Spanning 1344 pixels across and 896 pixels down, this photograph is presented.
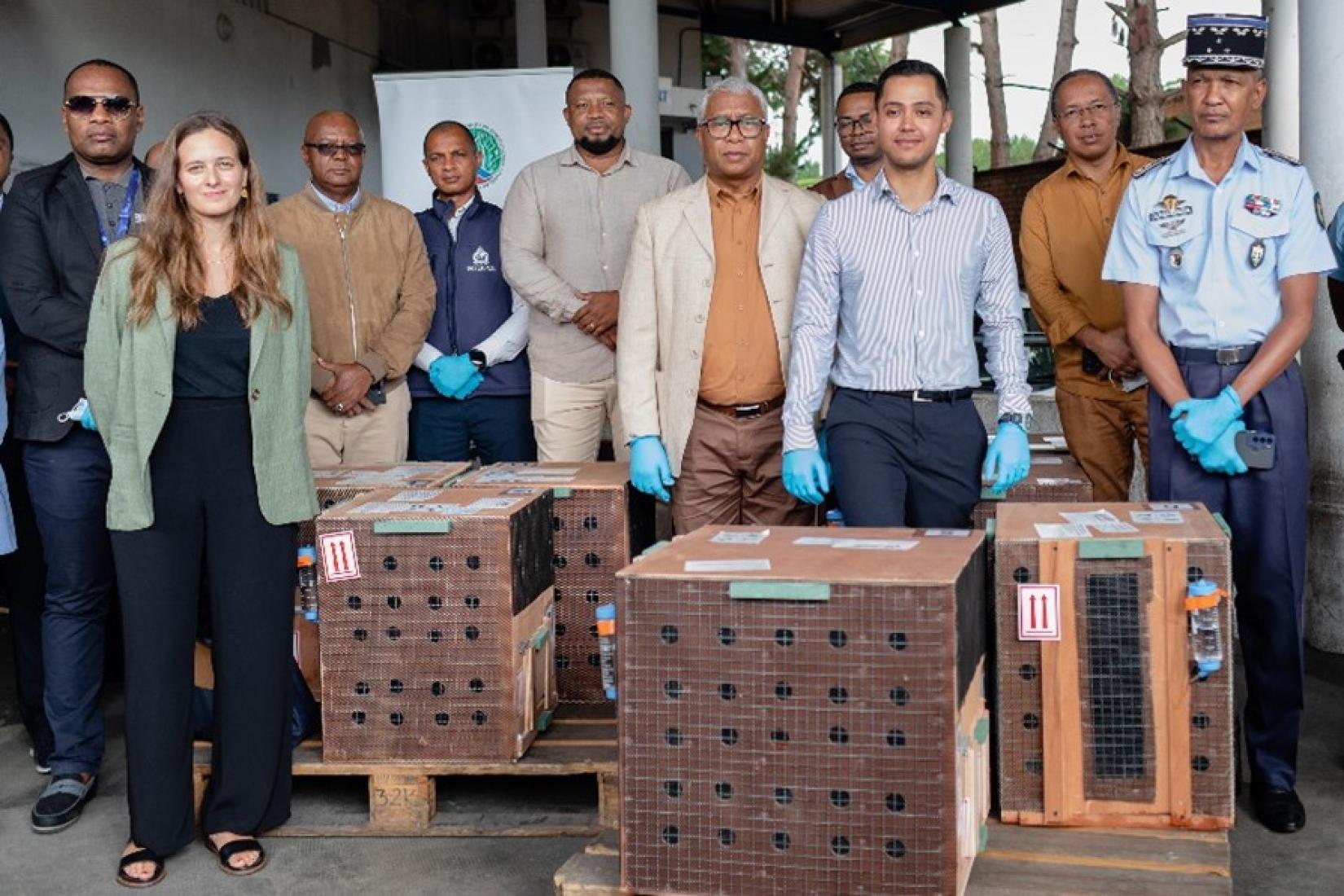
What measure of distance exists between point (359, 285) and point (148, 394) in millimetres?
1717

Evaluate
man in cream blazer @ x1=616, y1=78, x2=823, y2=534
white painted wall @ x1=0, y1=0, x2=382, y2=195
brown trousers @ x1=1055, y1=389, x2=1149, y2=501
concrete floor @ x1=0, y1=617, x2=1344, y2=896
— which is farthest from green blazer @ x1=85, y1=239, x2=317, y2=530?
white painted wall @ x1=0, y1=0, x2=382, y2=195

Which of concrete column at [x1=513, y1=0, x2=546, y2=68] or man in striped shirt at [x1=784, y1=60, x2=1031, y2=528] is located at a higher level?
concrete column at [x1=513, y1=0, x2=546, y2=68]

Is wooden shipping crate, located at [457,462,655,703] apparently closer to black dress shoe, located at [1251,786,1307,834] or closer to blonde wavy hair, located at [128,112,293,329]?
blonde wavy hair, located at [128,112,293,329]

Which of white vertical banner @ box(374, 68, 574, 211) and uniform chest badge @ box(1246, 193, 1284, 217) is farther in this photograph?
white vertical banner @ box(374, 68, 574, 211)

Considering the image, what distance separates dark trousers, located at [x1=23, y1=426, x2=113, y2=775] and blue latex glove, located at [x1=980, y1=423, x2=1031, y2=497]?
2.33 m

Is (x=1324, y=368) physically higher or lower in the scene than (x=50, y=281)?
lower

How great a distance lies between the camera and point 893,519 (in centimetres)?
371

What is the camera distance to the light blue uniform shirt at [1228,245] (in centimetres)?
373

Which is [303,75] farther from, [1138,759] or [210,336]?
[1138,759]

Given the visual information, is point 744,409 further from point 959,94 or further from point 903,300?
point 959,94

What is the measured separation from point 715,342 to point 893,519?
82cm

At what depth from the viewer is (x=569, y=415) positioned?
16.6 ft

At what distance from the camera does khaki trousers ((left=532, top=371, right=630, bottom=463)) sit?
5023mm

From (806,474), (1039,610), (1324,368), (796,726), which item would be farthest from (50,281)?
(1324,368)
